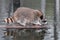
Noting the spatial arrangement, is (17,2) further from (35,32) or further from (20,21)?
(35,32)

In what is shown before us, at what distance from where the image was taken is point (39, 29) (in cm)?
203

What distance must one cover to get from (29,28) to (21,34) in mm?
108

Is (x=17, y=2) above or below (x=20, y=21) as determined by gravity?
above

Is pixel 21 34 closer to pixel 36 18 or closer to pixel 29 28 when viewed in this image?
pixel 29 28

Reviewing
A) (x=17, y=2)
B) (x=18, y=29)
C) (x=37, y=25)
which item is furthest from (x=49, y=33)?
(x=17, y=2)

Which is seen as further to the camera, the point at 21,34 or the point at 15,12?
the point at 15,12

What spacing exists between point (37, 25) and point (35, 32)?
8cm

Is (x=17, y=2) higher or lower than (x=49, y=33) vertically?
higher

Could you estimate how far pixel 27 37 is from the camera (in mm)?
2082

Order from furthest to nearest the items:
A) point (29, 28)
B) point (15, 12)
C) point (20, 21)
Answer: point (15, 12) → point (20, 21) → point (29, 28)

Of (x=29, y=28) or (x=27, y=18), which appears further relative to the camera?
(x=27, y=18)

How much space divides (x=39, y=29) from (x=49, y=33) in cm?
13

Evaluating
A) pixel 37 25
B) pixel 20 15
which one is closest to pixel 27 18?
pixel 20 15

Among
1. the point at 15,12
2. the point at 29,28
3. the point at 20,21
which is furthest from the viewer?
the point at 15,12
